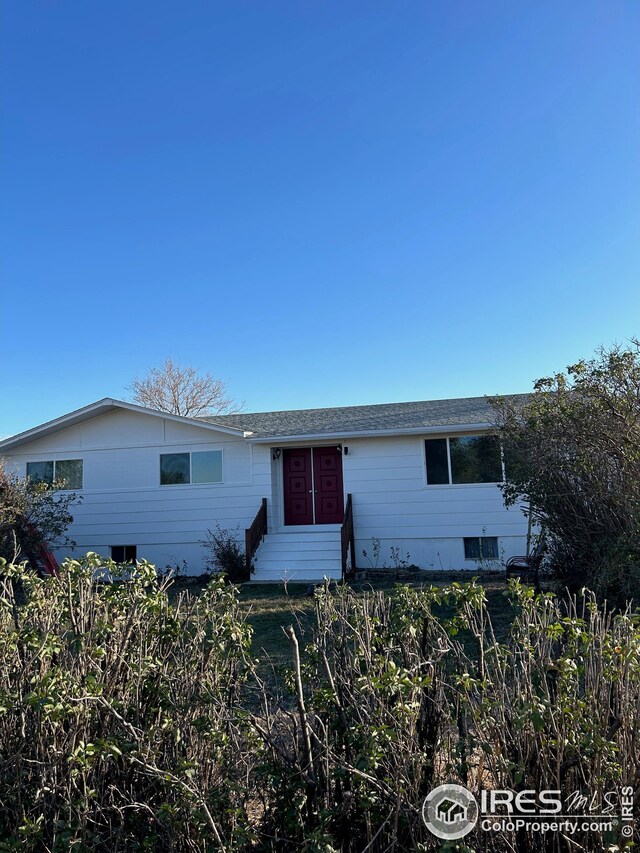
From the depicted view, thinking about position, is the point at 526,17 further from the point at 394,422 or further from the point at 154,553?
the point at 154,553

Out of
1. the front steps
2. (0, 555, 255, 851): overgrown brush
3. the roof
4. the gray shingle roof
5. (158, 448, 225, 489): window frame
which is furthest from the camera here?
(158, 448, 225, 489): window frame

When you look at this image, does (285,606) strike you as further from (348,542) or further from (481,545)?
(481,545)

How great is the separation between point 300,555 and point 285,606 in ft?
11.7

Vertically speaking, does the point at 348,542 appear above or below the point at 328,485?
below

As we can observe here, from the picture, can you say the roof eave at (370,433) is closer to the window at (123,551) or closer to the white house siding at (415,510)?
the white house siding at (415,510)

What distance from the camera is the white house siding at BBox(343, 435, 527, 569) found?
12.9 m

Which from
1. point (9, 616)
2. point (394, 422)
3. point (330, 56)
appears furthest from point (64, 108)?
point (9, 616)

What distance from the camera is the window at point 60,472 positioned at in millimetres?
15344

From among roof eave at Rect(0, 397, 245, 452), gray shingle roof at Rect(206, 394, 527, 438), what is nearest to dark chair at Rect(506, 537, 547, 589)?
gray shingle roof at Rect(206, 394, 527, 438)

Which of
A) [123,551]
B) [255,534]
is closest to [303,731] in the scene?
[255,534]

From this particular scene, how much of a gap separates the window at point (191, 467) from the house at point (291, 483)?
0.12 ft

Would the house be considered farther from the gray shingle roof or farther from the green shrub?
the green shrub

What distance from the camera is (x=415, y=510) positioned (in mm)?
13336

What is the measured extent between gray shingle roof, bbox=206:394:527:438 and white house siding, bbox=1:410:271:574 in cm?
123
